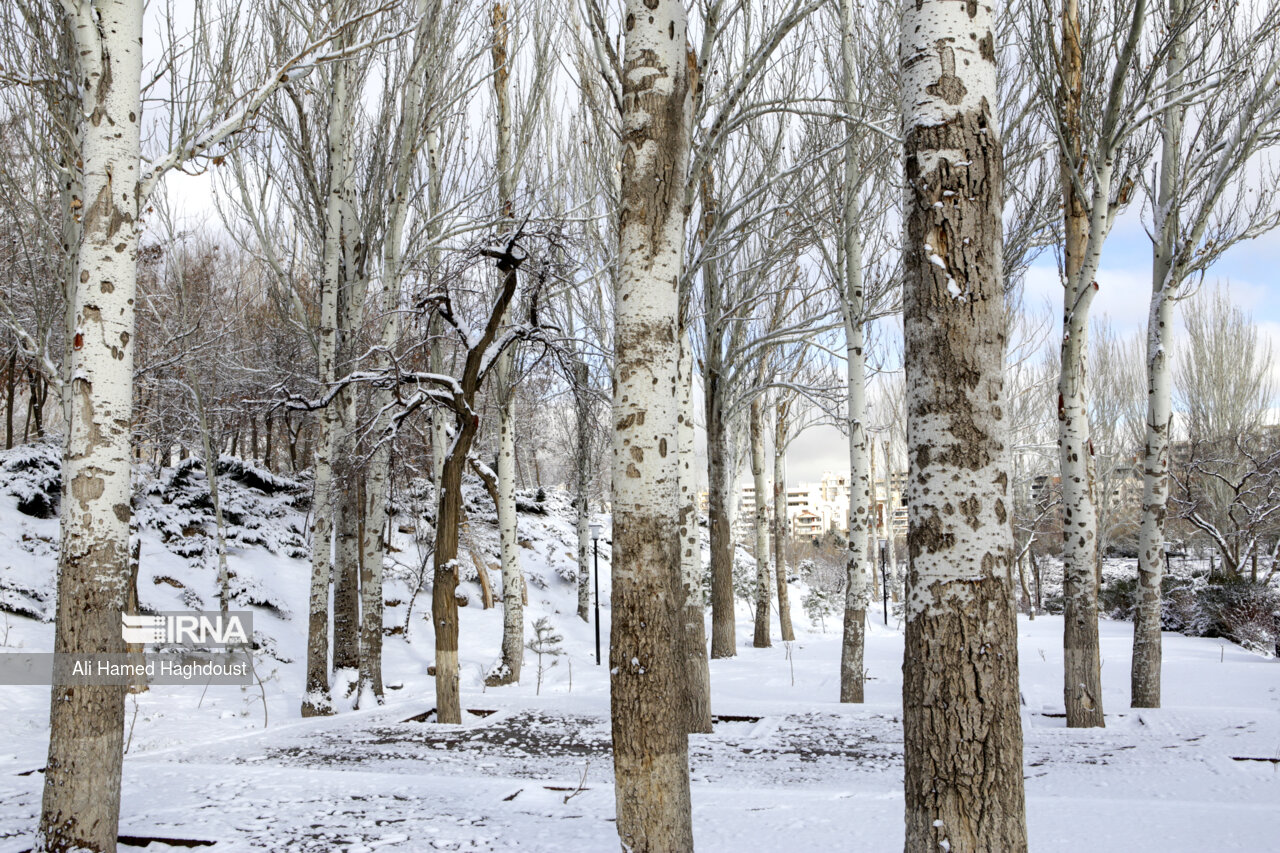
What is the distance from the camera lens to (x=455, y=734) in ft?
23.5

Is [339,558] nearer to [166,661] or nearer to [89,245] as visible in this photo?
[166,661]

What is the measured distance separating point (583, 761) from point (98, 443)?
12.7 feet

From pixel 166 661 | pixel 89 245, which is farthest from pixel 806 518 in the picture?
pixel 89 245

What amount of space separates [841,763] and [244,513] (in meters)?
13.8

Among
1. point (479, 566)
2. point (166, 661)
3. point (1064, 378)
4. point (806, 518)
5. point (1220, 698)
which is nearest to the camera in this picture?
point (1064, 378)

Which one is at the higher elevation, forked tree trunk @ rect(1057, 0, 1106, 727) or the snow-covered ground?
forked tree trunk @ rect(1057, 0, 1106, 727)

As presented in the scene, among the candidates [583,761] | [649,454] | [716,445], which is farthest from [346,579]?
[649,454]

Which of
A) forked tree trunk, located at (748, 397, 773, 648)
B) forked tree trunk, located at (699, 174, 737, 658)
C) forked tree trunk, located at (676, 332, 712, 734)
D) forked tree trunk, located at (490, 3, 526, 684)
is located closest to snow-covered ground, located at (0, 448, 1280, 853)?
forked tree trunk, located at (676, 332, 712, 734)

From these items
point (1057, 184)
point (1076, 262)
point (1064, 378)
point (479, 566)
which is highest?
point (1057, 184)

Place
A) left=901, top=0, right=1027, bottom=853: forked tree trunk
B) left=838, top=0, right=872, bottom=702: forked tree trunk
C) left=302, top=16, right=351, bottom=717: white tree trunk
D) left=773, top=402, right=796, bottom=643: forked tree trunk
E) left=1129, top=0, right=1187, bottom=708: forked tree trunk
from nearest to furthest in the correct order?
1. left=901, top=0, right=1027, bottom=853: forked tree trunk
2. left=1129, top=0, right=1187, bottom=708: forked tree trunk
3. left=838, top=0, right=872, bottom=702: forked tree trunk
4. left=302, top=16, right=351, bottom=717: white tree trunk
5. left=773, top=402, right=796, bottom=643: forked tree trunk

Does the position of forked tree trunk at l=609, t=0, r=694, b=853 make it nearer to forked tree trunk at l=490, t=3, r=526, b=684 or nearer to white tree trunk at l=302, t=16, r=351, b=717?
white tree trunk at l=302, t=16, r=351, b=717

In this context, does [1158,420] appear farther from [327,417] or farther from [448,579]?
[327,417]

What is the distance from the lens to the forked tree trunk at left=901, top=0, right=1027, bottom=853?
2.34 metres

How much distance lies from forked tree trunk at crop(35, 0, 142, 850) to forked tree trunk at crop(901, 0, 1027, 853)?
3498 millimetres
